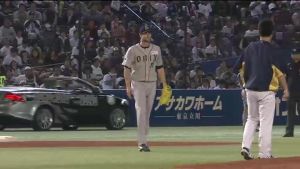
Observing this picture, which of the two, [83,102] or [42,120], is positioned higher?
[83,102]

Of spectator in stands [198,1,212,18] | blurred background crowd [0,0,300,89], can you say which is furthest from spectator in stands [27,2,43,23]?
spectator in stands [198,1,212,18]

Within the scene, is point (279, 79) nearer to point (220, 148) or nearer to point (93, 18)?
point (220, 148)

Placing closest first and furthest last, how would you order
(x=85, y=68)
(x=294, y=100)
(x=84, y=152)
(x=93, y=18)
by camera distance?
(x=84, y=152)
(x=294, y=100)
(x=85, y=68)
(x=93, y=18)

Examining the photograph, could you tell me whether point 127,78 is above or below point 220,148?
above

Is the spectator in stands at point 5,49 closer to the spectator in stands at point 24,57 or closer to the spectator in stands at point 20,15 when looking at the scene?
the spectator in stands at point 24,57

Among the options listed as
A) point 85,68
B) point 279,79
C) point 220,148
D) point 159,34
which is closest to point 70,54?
point 85,68

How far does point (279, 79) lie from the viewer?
13086mm

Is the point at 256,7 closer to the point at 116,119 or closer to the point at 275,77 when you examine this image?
the point at 116,119

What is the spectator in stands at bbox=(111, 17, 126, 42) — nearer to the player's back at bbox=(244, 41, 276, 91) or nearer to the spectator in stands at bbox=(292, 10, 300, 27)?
the spectator in stands at bbox=(292, 10, 300, 27)

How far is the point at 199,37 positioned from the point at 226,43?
40.9 inches

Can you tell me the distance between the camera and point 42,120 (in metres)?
25.2

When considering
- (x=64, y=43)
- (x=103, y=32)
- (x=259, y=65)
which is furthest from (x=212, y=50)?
(x=259, y=65)

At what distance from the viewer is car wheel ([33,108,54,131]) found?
82.4 feet

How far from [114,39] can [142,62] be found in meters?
15.5
